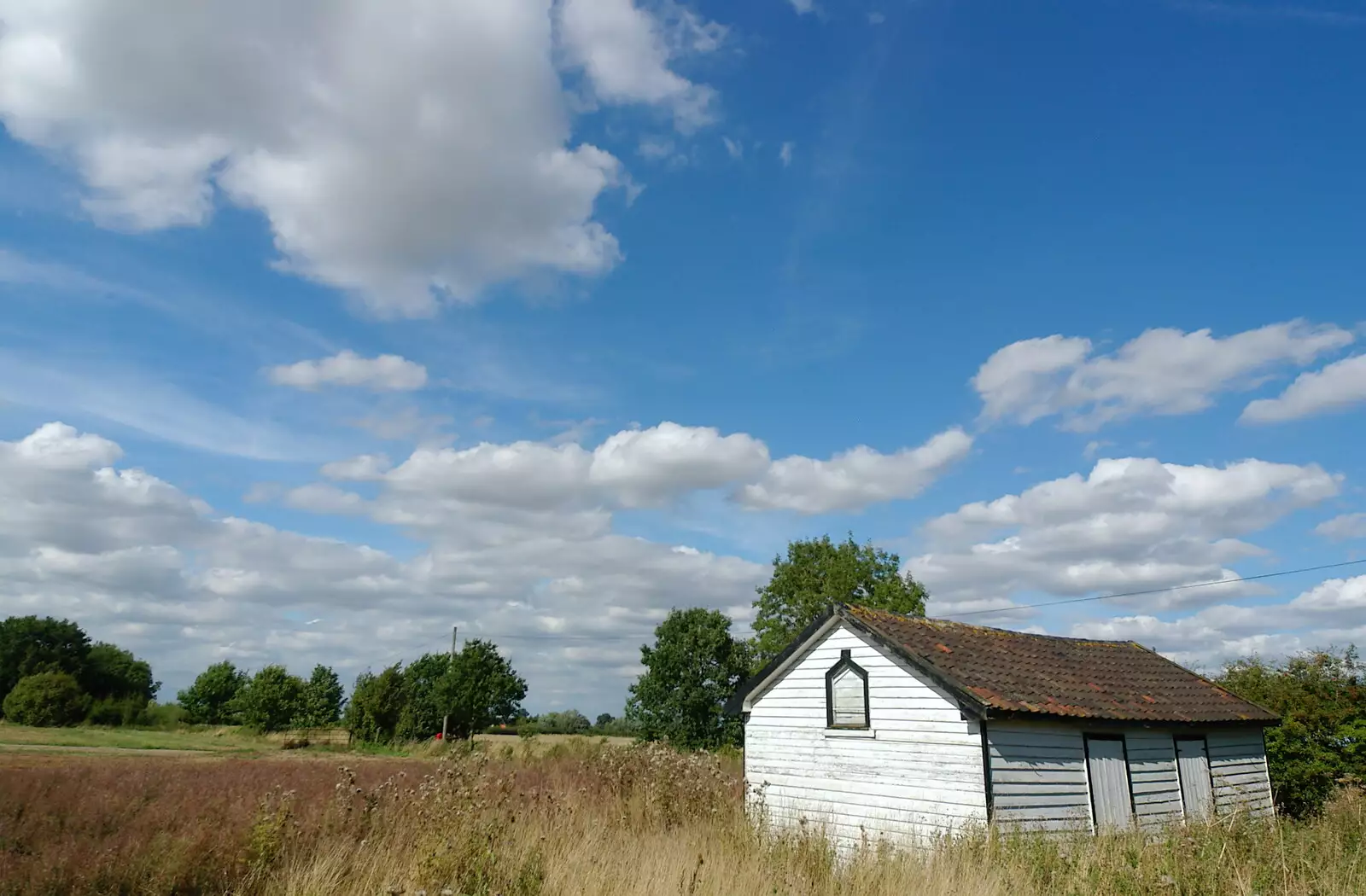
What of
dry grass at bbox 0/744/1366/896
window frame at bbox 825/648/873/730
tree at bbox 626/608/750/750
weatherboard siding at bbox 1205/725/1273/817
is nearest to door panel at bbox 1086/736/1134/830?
weatherboard siding at bbox 1205/725/1273/817

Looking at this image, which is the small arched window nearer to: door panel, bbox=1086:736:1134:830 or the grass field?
door panel, bbox=1086:736:1134:830

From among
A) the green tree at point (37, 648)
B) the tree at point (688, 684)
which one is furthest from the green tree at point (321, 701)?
the tree at point (688, 684)

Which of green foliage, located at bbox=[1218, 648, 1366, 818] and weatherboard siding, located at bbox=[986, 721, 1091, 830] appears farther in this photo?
green foliage, located at bbox=[1218, 648, 1366, 818]

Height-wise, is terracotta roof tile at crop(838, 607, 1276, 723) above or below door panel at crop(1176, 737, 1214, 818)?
above

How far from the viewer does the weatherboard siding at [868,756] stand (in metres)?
13.6

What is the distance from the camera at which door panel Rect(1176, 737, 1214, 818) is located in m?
16.2

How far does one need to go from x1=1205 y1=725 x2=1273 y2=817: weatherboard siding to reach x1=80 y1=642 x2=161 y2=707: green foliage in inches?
2962

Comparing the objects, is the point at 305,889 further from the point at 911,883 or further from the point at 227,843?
the point at 911,883

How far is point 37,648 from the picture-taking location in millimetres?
68312

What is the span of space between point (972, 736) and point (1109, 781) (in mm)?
3640

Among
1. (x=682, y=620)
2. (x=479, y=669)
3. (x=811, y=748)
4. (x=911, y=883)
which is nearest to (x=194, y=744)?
(x=479, y=669)

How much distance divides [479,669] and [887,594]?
23.4 metres

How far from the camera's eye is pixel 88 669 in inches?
2709

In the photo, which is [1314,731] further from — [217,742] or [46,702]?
[46,702]
